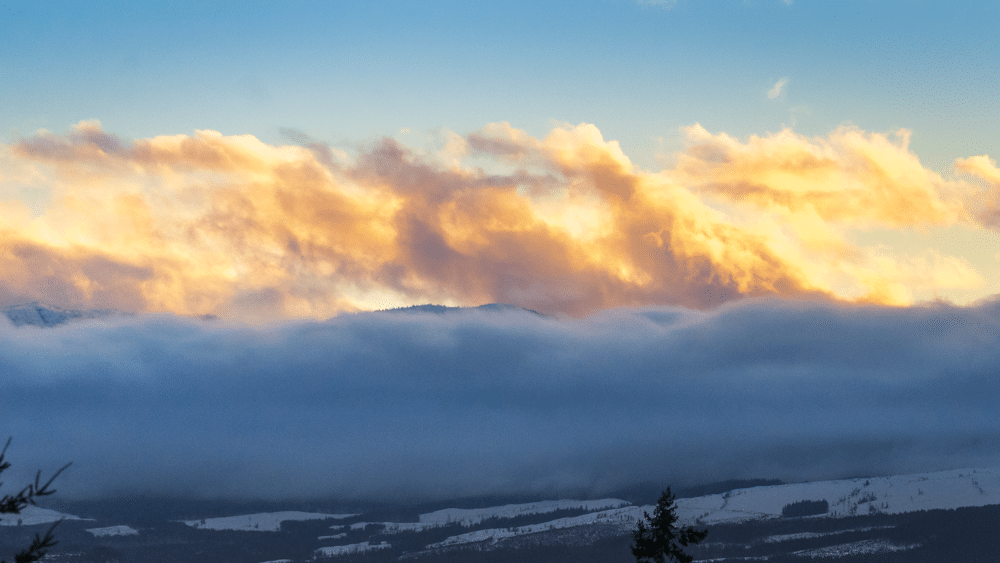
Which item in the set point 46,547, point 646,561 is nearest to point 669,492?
point 646,561

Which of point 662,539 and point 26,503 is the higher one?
point 26,503

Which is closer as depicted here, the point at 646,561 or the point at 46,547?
the point at 46,547

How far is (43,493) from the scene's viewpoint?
33.2m

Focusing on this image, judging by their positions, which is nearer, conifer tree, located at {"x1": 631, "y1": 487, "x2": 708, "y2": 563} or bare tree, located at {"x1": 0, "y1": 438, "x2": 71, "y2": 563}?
bare tree, located at {"x1": 0, "y1": 438, "x2": 71, "y2": 563}

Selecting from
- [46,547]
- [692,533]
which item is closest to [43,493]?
[46,547]

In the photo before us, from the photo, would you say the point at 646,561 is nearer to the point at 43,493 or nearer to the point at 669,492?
the point at 669,492

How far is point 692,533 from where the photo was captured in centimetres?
6931

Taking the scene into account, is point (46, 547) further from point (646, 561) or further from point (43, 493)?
point (646, 561)

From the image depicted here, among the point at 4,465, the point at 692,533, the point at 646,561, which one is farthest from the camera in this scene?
the point at 646,561

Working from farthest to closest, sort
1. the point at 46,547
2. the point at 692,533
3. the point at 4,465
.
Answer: the point at 692,533 → the point at 46,547 → the point at 4,465

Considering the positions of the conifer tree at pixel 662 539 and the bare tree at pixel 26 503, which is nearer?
the bare tree at pixel 26 503

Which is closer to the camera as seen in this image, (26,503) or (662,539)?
(26,503)

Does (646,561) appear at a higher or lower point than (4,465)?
lower

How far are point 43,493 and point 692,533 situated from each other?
45.9 meters
